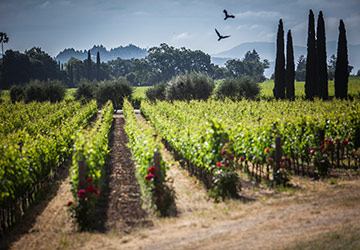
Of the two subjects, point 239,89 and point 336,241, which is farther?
point 239,89

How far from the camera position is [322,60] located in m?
32.0

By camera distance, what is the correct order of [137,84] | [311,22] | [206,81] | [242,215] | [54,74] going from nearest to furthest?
[242,215] < [311,22] < [206,81] < [54,74] < [137,84]

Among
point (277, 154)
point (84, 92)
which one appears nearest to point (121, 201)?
point (277, 154)

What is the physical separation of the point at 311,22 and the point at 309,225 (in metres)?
31.0

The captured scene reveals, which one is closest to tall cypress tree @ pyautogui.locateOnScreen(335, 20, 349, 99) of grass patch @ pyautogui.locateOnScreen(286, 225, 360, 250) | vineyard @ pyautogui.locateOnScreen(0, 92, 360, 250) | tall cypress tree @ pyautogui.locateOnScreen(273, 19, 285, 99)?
tall cypress tree @ pyautogui.locateOnScreen(273, 19, 285, 99)

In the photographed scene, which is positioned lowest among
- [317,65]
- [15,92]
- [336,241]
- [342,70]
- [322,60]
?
[336,241]

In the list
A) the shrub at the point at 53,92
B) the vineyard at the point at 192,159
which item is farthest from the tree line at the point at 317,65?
the shrub at the point at 53,92

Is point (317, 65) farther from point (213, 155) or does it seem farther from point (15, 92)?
point (15, 92)

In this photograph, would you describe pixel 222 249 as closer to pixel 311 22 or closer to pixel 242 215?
pixel 242 215

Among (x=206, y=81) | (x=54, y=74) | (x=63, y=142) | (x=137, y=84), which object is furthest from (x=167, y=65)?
(x=63, y=142)

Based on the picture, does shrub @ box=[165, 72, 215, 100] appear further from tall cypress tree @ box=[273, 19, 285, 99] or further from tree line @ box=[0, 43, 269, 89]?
tree line @ box=[0, 43, 269, 89]

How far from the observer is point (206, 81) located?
44.8m

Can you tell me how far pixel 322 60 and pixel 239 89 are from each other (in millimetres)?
14152

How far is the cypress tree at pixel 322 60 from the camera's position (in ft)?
104
